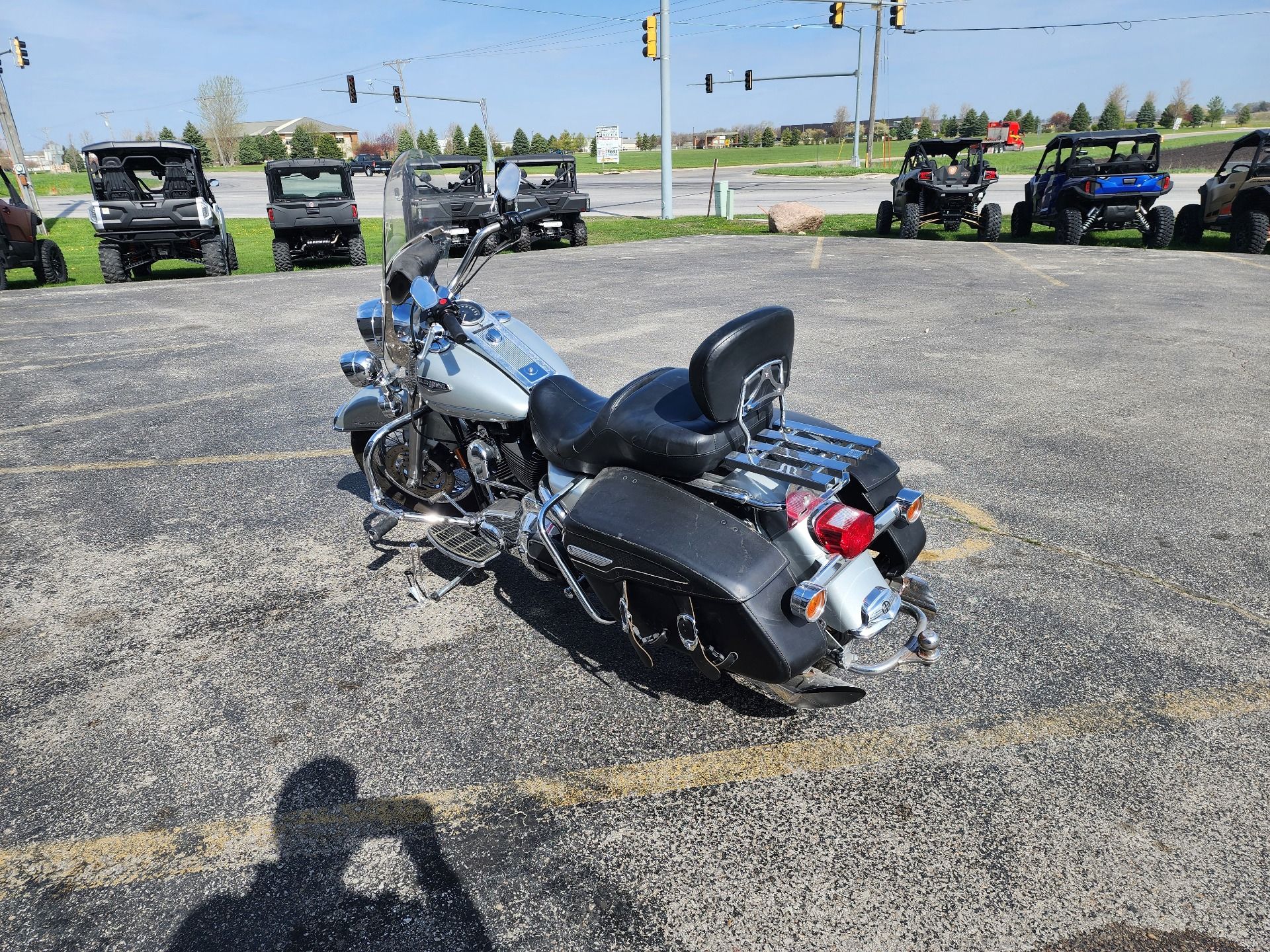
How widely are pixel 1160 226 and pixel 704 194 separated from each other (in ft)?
68.4

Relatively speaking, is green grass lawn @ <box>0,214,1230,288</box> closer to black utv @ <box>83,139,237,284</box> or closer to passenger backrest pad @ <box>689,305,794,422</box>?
black utv @ <box>83,139,237,284</box>

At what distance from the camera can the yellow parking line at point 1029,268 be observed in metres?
11.2

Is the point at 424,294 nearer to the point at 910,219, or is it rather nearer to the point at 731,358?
the point at 731,358

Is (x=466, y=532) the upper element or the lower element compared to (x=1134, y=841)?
upper

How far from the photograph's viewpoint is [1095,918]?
6.90 ft

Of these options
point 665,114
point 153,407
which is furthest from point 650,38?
point 153,407

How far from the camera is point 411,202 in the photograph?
3.60 metres

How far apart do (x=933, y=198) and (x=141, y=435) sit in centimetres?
1532

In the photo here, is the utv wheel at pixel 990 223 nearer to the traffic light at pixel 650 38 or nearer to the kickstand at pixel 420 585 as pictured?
the traffic light at pixel 650 38

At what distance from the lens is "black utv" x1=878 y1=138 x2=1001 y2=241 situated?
53.2 feet

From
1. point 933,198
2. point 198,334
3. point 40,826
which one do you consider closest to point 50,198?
point 198,334

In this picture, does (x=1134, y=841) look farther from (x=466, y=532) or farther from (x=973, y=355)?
(x=973, y=355)

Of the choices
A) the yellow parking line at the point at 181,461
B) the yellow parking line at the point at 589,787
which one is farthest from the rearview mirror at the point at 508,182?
the yellow parking line at the point at 181,461

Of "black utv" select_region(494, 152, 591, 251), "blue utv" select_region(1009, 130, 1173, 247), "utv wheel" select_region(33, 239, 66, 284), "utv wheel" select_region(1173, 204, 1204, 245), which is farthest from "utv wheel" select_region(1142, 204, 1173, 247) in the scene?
"utv wheel" select_region(33, 239, 66, 284)
